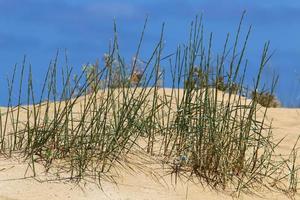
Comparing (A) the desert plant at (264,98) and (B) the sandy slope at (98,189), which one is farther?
(A) the desert plant at (264,98)

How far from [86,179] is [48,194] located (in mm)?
247

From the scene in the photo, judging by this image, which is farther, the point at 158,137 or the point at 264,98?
the point at 264,98

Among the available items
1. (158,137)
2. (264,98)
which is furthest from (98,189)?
(264,98)

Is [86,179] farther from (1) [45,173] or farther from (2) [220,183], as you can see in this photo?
(2) [220,183]

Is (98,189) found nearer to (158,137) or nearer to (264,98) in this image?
(158,137)

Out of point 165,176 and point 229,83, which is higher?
point 229,83

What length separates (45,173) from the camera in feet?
10.6

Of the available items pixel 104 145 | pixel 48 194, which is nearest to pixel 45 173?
pixel 48 194

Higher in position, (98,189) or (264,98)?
(264,98)

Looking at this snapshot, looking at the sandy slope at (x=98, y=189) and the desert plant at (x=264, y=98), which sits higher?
the desert plant at (x=264, y=98)

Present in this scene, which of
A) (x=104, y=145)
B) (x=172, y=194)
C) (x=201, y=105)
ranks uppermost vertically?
(x=201, y=105)

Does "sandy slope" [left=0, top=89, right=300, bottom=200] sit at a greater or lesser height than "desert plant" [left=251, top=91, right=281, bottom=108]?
lesser

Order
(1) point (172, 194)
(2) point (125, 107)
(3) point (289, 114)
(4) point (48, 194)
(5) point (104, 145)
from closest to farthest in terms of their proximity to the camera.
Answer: (4) point (48, 194), (1) point (172, 194), (5) point (104, 145), (2) point (125, 107), (3) point (289, 114)

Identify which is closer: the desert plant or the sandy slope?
the sandy slope
